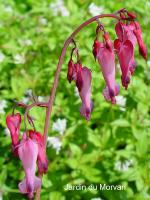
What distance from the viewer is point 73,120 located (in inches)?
157

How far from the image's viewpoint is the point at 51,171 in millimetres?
3707

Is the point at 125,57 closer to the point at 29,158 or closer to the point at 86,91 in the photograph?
the point at 86,91

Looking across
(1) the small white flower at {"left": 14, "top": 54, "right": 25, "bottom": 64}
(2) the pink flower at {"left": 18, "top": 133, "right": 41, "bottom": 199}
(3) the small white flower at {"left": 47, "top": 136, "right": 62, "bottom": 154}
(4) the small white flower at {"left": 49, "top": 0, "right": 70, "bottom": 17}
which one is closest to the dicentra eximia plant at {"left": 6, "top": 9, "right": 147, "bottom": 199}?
(2) the pink flower at {"left": 18, "top": 133, "right": 41, "bottom": 199}

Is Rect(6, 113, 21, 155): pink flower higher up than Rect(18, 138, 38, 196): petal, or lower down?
higher up

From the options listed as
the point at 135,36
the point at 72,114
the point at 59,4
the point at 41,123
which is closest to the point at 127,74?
the point at 135,36

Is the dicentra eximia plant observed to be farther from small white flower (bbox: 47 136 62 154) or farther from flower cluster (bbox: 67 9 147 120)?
small white flower (bbox: 47 136 62 154)

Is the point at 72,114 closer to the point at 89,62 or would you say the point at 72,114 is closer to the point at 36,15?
the point at 89,62

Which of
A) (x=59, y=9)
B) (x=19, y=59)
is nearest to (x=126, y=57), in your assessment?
(x=19, y=59)

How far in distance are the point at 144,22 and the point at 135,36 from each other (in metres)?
3.71

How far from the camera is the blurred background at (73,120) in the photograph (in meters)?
3.56

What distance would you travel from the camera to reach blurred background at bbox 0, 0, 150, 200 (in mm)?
3561

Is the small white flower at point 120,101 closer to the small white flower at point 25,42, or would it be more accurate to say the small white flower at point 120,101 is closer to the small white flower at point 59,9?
the small white flower at point 25,42

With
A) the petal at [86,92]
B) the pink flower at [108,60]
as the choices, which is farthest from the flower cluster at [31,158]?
the pink flower at [108,60]

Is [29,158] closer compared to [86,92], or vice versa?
[29,158]
